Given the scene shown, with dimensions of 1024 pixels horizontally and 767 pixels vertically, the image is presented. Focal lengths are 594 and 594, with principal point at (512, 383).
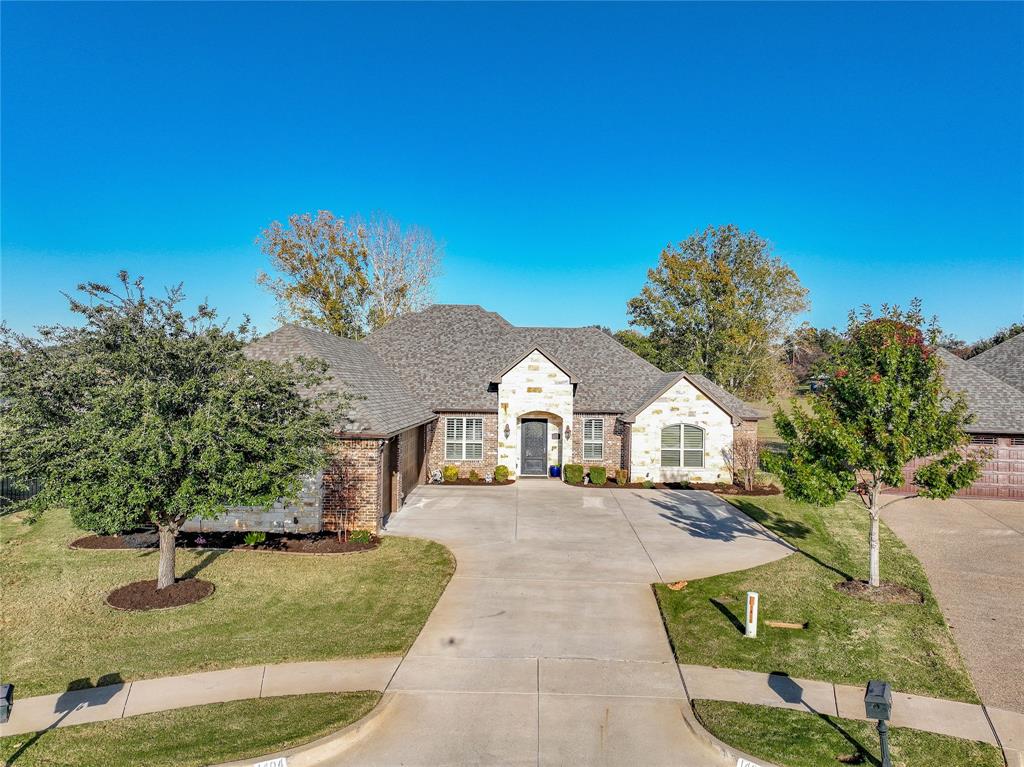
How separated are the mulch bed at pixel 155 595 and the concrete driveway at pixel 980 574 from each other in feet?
Result: 43.3

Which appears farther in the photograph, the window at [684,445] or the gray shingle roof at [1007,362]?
the gray shingle roof at [1007,362]

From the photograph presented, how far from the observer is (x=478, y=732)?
7.29 metres

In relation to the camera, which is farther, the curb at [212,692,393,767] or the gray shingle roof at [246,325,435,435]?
the gray shingle roof at [246,325,435,435]

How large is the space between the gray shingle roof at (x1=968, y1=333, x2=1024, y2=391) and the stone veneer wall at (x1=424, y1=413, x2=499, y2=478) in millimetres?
22724

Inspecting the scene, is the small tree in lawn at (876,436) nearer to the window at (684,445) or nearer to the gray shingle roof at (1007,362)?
the window at (684,445)

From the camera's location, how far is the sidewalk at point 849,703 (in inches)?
291

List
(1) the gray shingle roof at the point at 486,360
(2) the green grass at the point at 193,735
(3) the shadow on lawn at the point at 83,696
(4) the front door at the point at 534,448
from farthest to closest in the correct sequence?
(4) the front door at the point at 534,448
(1) the gray shingle roof at the point at 486,360
(3) the shadow on lawn at the point at 83,696
(2) the green grass at the point at 193,735

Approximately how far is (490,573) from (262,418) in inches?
234

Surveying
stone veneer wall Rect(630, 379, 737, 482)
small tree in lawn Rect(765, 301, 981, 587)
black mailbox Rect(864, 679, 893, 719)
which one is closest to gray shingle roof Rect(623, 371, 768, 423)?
stone veneer wall Rect(630, 379, 737, 482)

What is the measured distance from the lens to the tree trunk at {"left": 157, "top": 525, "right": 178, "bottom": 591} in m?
11.8

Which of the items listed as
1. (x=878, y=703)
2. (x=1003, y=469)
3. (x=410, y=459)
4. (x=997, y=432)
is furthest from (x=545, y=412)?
(x=878, y=703)

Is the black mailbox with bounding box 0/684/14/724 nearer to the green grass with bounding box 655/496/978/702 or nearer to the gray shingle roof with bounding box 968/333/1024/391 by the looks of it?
the green grass with bounding box 655/496/978/702

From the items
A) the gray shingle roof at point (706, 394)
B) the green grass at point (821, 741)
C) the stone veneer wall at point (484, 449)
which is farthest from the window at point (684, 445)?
the green grass at point (821, 741)

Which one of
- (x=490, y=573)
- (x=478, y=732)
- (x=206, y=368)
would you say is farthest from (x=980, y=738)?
(x=206, y=368)
